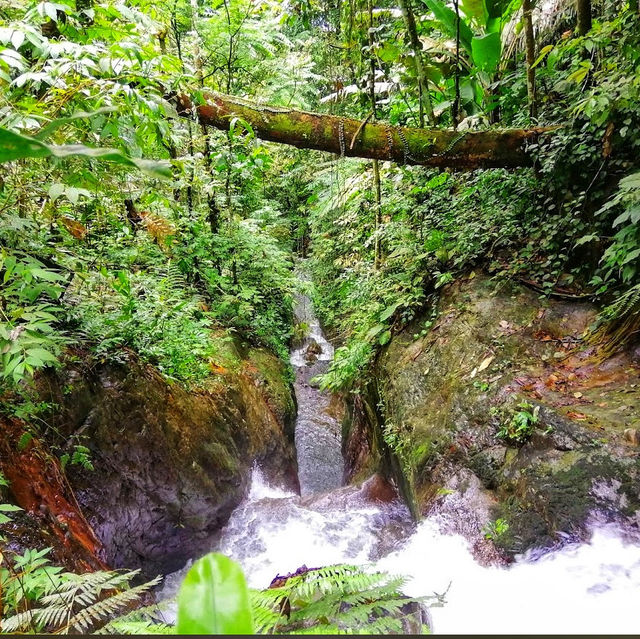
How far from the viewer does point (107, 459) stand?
3795 millimetres

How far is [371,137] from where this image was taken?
4.52 m

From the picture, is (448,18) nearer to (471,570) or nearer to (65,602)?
(471,570)

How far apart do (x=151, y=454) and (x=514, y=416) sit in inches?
141

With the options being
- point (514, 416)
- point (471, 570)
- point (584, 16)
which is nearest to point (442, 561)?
point (471, 570)

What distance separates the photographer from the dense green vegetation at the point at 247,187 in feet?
7.27

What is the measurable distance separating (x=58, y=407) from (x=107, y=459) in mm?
742

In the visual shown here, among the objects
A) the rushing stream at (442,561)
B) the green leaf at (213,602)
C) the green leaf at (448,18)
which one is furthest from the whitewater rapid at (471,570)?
the green leaf at (448,18)

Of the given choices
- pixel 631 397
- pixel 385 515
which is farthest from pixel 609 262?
pixel 385 515

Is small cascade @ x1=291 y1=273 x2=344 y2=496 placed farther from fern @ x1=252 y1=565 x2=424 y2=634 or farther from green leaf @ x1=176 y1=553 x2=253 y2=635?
green leaf @ x1=176 y1=553 x2=253 y2=635

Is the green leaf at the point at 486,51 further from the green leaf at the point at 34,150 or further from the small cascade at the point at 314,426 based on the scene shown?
the green leaf at the point at 34,150

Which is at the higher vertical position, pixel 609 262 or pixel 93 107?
pixel 93 107

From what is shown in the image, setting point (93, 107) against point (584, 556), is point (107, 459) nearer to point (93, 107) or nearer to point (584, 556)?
point (93, 107)

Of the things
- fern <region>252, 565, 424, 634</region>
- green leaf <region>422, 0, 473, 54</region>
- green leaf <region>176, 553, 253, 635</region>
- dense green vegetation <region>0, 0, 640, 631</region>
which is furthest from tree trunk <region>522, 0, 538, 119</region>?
green leaf <region>176, 553, 253, 635</region>

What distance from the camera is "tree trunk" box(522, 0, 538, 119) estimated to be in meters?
4.39
